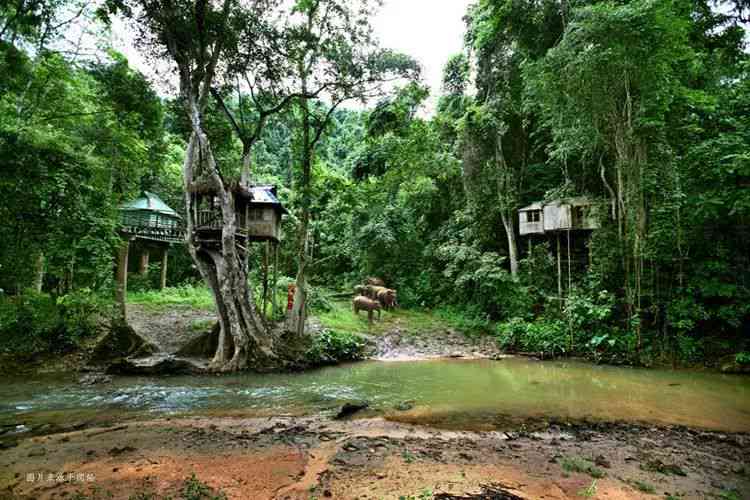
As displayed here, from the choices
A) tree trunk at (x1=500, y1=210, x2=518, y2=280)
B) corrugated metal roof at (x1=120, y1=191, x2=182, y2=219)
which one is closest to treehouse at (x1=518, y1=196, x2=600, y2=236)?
tree trunk at (x1=500, y1=210, x2=518, y2=280)

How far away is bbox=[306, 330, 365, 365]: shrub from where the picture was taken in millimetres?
12727

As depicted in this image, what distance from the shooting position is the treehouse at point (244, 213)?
13.5 m

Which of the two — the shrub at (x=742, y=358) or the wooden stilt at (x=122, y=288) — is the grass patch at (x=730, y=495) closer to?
the shrub at (x=742, y=358)

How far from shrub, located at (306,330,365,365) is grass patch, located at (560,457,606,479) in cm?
898

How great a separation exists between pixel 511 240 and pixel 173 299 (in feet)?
61.3

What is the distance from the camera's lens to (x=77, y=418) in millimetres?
6578

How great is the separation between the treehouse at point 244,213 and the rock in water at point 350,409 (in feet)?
27.6

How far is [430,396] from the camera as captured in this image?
855 centimetres

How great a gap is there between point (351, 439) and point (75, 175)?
405 inches

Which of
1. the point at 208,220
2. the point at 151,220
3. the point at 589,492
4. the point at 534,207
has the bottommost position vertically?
the point at 589,492

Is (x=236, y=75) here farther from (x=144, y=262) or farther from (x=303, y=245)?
(x=144, y=262)

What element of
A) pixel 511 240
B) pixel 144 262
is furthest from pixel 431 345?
pixel 144 262

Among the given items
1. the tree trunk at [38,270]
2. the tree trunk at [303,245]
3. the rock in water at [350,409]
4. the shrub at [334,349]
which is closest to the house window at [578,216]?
the shrub at [334,349]

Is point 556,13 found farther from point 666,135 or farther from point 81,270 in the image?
point 81,270
